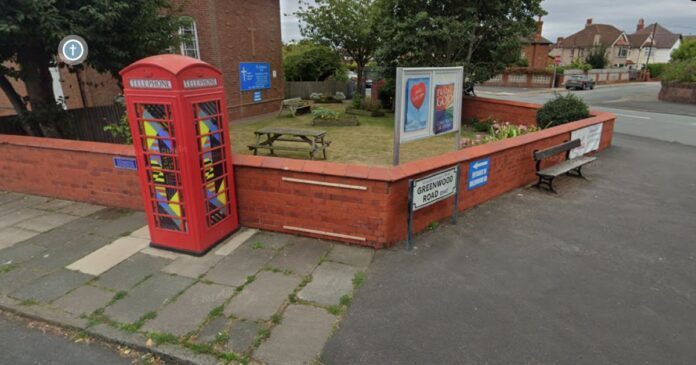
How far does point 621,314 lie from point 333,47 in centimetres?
2249

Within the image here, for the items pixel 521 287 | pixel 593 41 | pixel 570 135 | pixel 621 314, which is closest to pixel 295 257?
pixel 521 287

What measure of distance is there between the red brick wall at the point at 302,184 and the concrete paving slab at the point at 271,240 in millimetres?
103

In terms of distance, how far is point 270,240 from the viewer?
5016mm

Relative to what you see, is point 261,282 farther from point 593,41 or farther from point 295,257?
point 593,41

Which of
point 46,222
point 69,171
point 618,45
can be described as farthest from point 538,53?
point 46,222

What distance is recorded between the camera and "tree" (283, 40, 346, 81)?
85.8 feet

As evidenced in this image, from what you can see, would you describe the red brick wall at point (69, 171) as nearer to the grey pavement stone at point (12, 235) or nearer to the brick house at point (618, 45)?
the grey pavement stone at point (12, 235)

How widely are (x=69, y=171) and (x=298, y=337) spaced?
517 cm

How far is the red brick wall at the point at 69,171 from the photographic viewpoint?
19.4ft

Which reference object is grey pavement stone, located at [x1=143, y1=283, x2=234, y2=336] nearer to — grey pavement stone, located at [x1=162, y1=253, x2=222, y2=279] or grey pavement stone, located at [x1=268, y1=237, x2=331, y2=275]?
grey pavement stone, located at [x1=162, y1=253, x2=222, y2=279]

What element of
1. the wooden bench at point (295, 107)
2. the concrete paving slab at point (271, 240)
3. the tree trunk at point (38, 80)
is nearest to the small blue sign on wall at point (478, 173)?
the concrete paving slab at point (271, 240)

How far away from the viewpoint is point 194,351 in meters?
3.15

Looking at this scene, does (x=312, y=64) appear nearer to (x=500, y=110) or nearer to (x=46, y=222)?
(x=500, y=110)

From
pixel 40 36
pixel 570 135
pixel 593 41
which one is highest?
pixel 593 41
